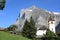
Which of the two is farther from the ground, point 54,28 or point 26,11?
point 26,11

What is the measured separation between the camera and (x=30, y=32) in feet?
156

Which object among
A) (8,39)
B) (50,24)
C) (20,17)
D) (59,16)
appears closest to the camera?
(8,39)

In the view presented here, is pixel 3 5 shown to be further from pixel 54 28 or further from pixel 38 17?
pixel 38 17

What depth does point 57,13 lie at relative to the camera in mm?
120625

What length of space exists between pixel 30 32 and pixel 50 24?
42138mm

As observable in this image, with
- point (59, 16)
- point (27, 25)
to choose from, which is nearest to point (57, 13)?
point (59, 16)

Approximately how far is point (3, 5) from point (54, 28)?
83.1 meters

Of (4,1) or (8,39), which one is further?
(8,39)

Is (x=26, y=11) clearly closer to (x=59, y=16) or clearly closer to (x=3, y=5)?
(x=59, y=16)

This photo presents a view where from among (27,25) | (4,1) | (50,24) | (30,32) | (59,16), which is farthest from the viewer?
(59,16)

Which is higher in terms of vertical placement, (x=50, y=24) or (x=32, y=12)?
(x=32, y=12)

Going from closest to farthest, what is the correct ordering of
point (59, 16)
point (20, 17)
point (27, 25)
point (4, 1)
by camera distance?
point (4, 1)
point (27, 25)
point (59, 16)
point (20, 17)

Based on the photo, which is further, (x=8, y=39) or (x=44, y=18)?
(x=44, y=18)

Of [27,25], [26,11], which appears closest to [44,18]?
[26,11]
